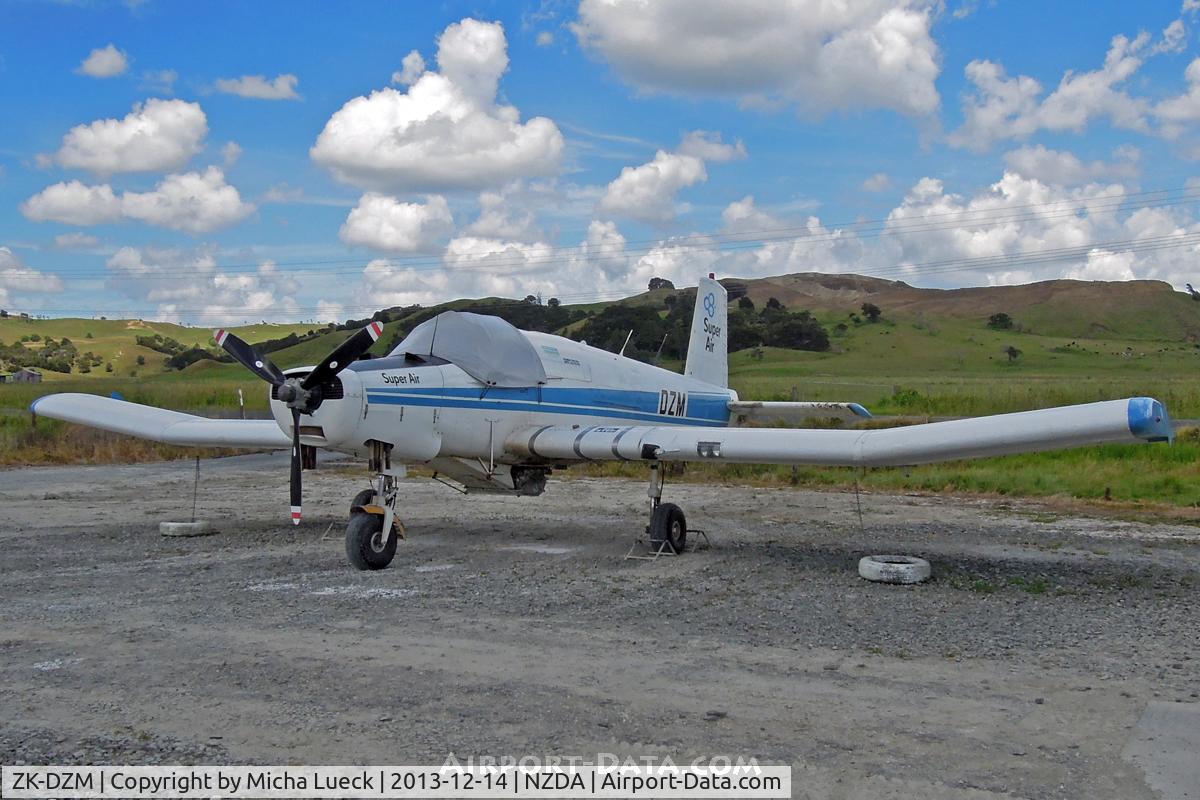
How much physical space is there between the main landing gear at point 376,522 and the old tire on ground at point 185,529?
Answer: 394cm

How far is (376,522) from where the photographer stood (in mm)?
10250

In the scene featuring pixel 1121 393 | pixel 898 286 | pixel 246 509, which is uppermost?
pixel 898 286

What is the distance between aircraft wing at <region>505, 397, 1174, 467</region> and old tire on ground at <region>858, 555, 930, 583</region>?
107 centimetres

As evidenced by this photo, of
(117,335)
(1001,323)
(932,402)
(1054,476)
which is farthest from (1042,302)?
(1054,476)

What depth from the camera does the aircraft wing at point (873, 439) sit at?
354 inches

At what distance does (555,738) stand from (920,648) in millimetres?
3278

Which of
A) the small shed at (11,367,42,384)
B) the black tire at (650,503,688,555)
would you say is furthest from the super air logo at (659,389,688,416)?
the small shed at (11,367,42,384)

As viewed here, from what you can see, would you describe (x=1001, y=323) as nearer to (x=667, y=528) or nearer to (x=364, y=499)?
(x=667, y=528)

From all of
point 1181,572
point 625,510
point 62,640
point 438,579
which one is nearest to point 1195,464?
point 1181,572

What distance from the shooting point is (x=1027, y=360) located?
262 feet

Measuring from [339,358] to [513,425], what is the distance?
270 cm

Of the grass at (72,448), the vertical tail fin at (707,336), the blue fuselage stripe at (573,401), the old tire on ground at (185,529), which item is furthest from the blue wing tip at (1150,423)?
the grass at (72,448)

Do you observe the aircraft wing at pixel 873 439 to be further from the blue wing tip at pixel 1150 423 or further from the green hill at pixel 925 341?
the green hill at pixel 925 341

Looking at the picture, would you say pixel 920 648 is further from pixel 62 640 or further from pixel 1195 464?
pixel 1195 464
